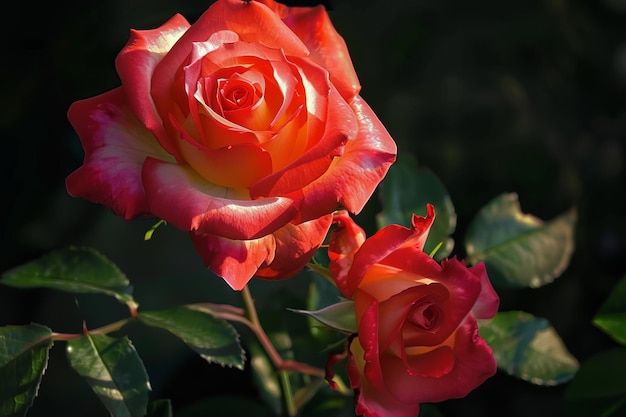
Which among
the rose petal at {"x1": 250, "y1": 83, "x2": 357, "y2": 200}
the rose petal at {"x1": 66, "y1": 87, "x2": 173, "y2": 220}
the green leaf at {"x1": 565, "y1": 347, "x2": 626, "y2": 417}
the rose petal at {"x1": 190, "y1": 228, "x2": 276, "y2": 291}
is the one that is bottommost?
the green leaf at {"x1": 565, "y1": 347, "x2": 626, "y2": 417}

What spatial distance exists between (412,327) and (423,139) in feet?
1.72

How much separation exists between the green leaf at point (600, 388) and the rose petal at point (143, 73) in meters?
0.42

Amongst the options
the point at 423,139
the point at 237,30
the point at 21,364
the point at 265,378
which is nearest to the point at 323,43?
the point at 237,30

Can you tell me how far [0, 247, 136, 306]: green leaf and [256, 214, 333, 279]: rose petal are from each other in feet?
0.55

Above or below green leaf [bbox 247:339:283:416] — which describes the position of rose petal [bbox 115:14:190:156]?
above

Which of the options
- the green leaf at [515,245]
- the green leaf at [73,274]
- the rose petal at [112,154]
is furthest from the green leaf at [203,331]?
the green leaf at [515,245]

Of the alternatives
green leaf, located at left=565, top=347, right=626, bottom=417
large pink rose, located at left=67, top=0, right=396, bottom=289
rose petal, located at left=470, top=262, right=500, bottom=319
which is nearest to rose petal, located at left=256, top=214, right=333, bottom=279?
large pink rose, located at left=67, top=0, right=396, bottom=289

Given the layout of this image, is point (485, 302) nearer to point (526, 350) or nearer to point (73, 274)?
point (526, 350)

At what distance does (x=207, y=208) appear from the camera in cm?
39

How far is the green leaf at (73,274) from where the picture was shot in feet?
1.79

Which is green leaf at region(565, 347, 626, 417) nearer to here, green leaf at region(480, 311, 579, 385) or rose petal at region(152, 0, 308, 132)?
green leaf at region(480, 311, 579, 385)

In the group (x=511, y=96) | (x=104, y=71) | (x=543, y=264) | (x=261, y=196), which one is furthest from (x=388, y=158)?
(x=511, y=96)

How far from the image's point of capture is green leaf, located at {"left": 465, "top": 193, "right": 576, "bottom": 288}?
66 centimetres

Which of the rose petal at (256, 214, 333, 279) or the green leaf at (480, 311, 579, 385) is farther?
the green leaf at (480, 311, 579, 385)
